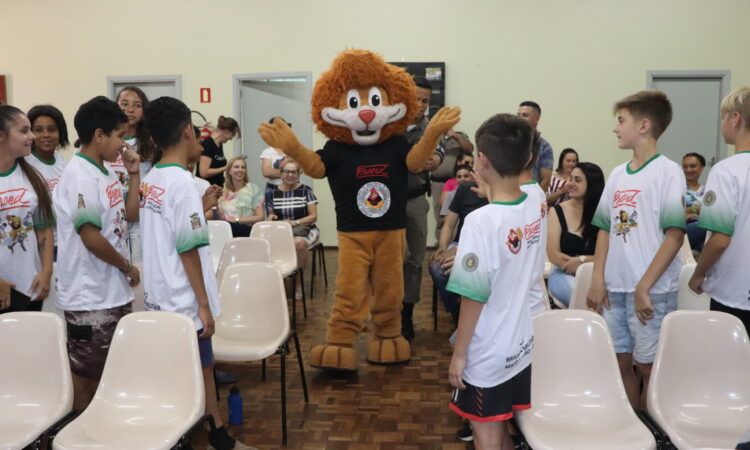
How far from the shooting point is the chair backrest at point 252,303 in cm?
298

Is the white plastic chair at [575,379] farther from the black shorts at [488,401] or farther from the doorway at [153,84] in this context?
the doorway at [153,84]

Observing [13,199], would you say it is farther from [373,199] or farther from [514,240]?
[514,240]

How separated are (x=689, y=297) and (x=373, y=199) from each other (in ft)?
5.50

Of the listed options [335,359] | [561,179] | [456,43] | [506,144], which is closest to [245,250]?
[335,359]

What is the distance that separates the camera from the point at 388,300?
3627 millimetres

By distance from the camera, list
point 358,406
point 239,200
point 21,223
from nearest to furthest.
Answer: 1. point 21,223
2. point 358,406
3. point 239,200

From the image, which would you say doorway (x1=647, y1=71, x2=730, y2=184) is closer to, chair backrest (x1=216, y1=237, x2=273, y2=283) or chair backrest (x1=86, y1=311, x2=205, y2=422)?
chair backrest (x1=216, y1=237, x2=273, y2=283)

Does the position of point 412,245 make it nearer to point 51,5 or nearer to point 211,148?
point 211,148

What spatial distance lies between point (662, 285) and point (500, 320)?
94 centimetres

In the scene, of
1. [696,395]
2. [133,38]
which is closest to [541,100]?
[133,38]

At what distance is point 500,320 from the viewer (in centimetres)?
180

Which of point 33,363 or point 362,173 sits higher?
point 362,173

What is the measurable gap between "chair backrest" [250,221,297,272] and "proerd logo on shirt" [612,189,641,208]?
2.62 meters

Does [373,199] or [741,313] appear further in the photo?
[373,199]
